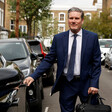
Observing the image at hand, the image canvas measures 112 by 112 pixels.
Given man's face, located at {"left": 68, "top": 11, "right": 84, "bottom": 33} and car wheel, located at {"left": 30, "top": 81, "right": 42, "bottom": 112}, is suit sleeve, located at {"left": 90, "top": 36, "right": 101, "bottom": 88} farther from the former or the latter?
car wheel, located at {"left": 30, "top": 81, "right": 42, "bottom": 112}

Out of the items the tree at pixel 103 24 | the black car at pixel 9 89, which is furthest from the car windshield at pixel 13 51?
the tree at pixel 103 24

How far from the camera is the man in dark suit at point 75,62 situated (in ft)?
14.8

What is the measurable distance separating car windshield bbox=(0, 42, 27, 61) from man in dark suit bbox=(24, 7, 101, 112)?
471 cm

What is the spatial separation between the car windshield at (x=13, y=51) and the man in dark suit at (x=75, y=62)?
4714 mm

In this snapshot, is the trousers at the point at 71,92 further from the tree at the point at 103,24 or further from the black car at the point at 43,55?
the tree at the point at 103,24

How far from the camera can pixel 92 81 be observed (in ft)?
14.8

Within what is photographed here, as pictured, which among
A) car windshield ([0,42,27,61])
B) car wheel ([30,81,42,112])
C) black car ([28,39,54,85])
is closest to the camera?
car wheel ([30,81,42,112])

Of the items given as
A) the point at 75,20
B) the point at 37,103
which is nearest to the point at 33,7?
the point at 37,103

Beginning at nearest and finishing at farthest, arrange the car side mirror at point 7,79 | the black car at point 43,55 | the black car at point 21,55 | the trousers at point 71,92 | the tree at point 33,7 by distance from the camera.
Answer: the car side mirror at point 7,79, the trousers at point 71,92, the black car at point 21,55, the black car at point 43,55, the tree at point 33,7

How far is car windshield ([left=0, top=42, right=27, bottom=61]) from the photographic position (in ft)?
30.7

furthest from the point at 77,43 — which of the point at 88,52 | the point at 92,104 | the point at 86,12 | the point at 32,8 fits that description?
the point at 86,12

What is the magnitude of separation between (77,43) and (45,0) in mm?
40697

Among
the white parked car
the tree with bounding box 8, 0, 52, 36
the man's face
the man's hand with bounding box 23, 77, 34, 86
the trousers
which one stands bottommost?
the white parked car

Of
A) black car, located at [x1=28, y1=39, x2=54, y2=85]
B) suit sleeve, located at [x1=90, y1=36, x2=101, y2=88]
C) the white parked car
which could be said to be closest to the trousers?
suit sleeve, located at [x1=90, y1=36, x2=101, y2=88]
